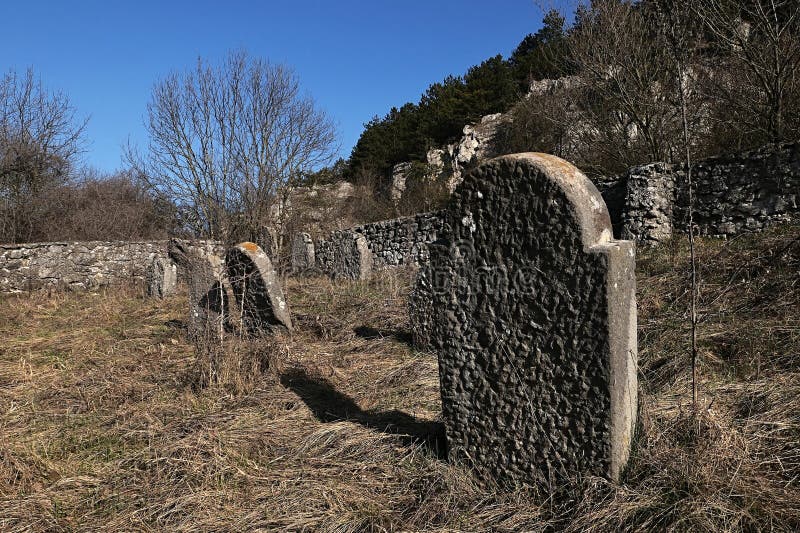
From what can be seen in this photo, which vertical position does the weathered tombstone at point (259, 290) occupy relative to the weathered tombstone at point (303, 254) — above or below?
below

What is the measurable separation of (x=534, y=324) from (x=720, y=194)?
7286mm

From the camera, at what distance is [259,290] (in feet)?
18.4

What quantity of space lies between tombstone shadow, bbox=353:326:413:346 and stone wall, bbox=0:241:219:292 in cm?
606

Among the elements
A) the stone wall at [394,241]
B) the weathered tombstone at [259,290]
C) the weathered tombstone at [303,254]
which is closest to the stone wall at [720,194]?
the stone wall at [394,241]

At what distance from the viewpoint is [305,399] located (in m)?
3.75

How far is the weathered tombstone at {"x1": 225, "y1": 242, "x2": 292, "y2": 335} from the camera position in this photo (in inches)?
219

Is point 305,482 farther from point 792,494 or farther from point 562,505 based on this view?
point 792,494

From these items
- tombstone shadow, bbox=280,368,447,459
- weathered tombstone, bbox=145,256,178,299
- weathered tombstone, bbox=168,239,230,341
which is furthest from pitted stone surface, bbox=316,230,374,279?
tombstone shadow, bbox=280,368,447,459

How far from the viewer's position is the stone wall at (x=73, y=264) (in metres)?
10.9

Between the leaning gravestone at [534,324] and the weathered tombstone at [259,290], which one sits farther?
the weathered tombstone at [259,290]

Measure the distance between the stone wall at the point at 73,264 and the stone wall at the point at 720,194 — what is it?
937 cm

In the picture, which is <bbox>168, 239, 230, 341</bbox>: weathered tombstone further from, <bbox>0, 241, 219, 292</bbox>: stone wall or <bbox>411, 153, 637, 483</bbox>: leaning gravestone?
<bbox>0, 241, 219, 292</bbox>: stone wall

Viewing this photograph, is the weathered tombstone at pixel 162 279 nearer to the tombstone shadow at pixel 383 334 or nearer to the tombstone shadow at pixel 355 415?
the tombstone shadow at pixel 383 334

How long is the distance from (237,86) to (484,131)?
1089cm
